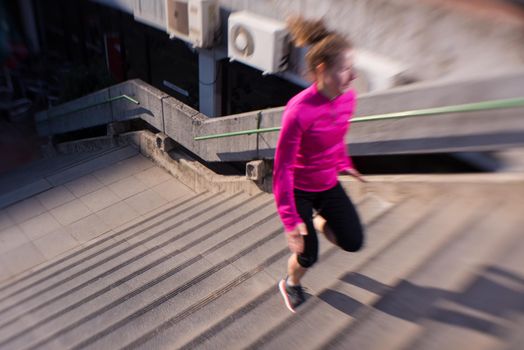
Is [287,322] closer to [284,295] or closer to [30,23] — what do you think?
[284,295]

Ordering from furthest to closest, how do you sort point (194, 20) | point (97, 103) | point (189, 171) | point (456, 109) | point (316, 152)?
point (97, 103)
point (194, 20)
point (189, 171)
point (456, 109)
point (316, 152)

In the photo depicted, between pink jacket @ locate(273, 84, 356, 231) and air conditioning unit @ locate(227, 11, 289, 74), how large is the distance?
4139 mm

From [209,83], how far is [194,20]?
158cm

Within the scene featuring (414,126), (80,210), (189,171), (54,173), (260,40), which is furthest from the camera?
(54,173)

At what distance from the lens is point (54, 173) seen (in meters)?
8.28

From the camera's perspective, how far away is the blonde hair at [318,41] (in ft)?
7.58

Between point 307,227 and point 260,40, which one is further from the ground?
point 260,40

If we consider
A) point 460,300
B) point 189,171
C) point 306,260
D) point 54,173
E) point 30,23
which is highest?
point 306,260

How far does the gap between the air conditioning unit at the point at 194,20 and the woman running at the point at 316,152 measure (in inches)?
214

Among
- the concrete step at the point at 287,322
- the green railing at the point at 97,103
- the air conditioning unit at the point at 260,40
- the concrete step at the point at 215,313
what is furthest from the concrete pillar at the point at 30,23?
the concrete step at the point at 287,322

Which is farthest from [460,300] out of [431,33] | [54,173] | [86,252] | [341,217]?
[54,173]

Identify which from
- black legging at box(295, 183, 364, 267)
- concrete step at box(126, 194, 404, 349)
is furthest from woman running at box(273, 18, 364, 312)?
concrete step at box(126, 194, 404, 349)

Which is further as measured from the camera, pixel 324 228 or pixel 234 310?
pixel 234 310

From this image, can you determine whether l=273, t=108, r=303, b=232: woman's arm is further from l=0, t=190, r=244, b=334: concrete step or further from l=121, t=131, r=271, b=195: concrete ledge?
l=121, t=131, r=271, b=195: concrete ledge
